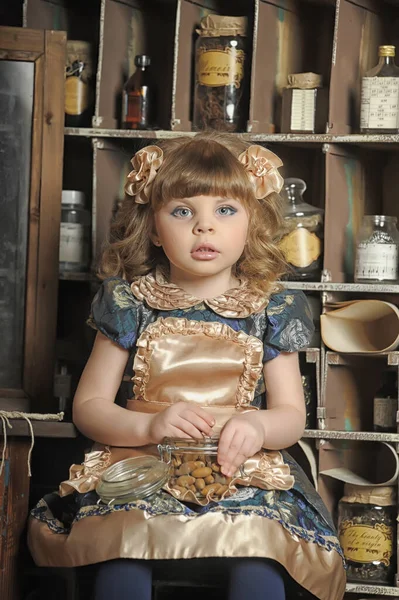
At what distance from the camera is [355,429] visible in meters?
2.17

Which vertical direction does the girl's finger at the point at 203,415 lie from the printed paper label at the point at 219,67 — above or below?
below

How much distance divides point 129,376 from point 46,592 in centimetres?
49

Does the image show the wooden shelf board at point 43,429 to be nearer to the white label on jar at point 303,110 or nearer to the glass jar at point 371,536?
the glass jar at point 371,536

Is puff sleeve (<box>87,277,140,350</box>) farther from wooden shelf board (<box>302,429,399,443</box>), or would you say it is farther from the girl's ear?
wooden shelf board (<box>302,429,399,443</box>)

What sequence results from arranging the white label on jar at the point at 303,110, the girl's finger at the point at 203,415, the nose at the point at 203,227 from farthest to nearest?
the white label on jar at the point at 303,110 < the nose at the point at 203,227 < the girl's finger at the point at 203,415

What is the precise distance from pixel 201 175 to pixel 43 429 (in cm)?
52

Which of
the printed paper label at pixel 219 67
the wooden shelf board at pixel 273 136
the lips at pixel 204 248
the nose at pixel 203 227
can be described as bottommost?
the lips at pixel 204 248

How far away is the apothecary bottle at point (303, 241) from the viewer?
6.82ft

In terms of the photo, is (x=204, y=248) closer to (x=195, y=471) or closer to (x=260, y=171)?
(x=260, y=171)

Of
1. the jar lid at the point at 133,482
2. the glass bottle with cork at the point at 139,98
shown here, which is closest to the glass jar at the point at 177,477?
the jar lid at the point at 133,482

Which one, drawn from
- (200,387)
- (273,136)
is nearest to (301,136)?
(273,136)

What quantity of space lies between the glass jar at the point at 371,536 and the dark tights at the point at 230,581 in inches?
23.3

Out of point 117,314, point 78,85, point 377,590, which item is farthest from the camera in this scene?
point 78,85

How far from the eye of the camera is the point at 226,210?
5.65ft
